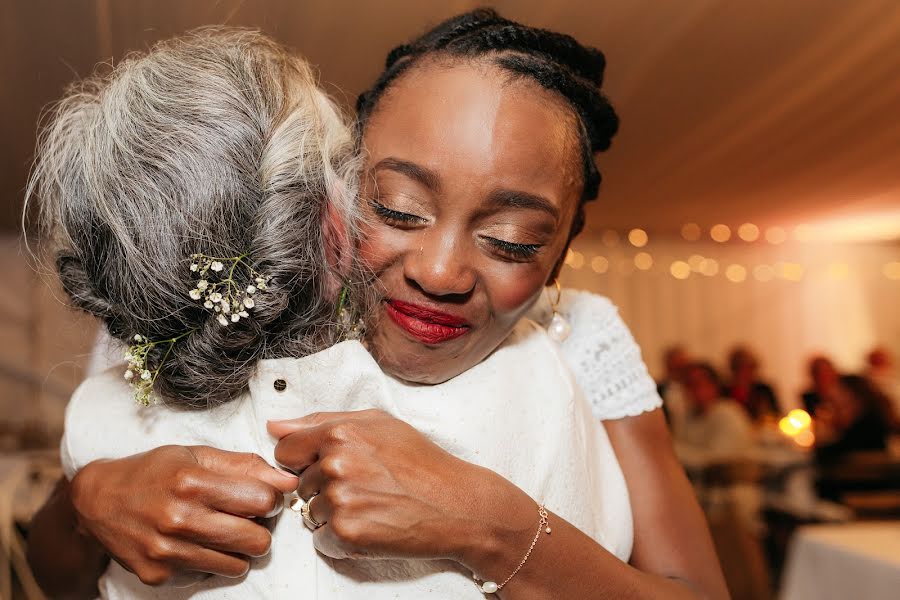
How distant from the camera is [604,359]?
4.81 ft

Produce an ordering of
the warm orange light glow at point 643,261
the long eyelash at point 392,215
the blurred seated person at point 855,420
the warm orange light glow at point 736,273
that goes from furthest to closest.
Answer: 1. the warm orange light glow at point 736,273
2. the warm orange light glow at point 643,261
3. the blurred seated person at point 855,420
4. the long eyelash at point 392,215

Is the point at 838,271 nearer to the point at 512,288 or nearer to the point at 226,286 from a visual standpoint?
the point at 512,288

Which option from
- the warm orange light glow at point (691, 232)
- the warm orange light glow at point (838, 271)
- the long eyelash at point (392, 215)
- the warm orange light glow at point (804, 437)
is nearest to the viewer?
the long eyelash at point (392, 215)

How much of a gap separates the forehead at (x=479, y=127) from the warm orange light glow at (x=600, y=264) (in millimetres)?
11656

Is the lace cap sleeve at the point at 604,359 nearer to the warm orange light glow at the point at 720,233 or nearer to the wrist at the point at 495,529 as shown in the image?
the wrist at the point at 495,529

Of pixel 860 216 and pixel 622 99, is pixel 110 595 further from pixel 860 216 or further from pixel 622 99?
pixel 860 216

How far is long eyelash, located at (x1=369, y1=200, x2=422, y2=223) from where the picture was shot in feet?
3.51

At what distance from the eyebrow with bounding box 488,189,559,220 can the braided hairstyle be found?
147 millimetres

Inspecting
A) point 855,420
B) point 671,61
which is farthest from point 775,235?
point 671,61

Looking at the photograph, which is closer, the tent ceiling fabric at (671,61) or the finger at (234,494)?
the finger at (234,494)

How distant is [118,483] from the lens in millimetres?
1086

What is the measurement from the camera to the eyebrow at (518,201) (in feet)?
3.44

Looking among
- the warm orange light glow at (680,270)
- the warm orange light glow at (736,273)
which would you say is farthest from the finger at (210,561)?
the warm orange light glow at (736,273)

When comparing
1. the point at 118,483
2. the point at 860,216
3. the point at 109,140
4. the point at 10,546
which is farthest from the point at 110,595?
the point at 860,216
